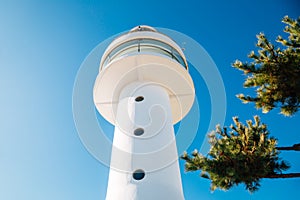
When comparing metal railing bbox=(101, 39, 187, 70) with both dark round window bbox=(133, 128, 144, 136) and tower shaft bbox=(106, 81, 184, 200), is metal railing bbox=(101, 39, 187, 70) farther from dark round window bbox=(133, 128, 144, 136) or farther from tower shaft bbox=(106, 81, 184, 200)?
dark round window bbox=(133, 128, 144, 136)

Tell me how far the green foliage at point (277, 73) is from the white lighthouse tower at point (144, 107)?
2.07 meters

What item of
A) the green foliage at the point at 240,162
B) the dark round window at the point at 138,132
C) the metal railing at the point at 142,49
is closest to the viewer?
the green foliage at the point at 240,162

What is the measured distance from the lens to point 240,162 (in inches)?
143

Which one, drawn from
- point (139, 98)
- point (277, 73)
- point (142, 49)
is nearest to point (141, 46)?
point (142, 49)

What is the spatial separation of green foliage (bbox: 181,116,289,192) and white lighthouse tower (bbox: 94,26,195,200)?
62.5 inches

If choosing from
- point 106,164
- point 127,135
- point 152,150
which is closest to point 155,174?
point 152,150

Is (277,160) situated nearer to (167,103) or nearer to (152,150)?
(152,150)

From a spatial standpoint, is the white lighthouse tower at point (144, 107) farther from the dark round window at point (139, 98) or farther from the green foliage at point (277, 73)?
the green foliage at point (277, 73)

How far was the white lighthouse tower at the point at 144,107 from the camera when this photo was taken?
5.38 m

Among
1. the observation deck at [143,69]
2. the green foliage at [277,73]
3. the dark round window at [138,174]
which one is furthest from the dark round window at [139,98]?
the green foliage at [277,73]

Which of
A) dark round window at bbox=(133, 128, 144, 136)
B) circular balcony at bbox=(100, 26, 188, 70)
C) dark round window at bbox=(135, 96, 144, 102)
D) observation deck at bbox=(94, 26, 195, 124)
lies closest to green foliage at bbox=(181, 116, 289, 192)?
dark round window at bbox=(133, 128, 144, 136)

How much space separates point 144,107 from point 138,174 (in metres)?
1.71

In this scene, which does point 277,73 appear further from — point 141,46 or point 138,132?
point 141,46

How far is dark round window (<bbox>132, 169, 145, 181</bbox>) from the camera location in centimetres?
541
